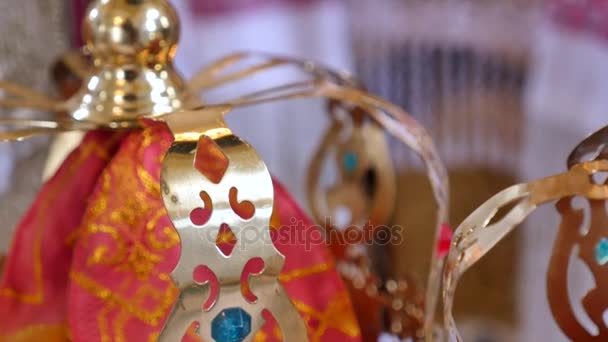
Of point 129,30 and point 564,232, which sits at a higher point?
point 129,30

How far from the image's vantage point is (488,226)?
0.34m

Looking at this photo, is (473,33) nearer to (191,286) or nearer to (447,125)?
(447,125)

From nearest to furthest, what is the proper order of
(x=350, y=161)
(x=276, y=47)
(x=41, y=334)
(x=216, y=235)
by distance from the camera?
1. (x=216, y=235)
2. (x=41, y=334)
3. (x=350, y=161)
4. (x=276, y=47)

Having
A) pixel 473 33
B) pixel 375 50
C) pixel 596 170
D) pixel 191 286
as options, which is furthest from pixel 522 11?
pixel 191 286

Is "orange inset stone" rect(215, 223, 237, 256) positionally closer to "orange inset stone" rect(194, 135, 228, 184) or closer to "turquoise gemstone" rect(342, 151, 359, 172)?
"orange inset stone" rect(194, 135, 228, 184)

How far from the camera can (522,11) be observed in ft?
2.63

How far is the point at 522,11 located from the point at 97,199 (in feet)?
1.85

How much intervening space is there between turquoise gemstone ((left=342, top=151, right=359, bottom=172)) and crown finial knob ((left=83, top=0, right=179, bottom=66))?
216mm

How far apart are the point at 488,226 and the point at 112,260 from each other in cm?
21

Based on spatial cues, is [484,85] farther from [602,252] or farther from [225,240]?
[225,240]

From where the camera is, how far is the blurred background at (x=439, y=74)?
0.71 m

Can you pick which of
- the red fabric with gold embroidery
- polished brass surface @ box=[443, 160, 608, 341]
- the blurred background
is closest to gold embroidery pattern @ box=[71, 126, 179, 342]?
the red fabric with gold embroidery

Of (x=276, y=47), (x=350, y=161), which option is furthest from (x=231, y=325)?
(x=276, y=47)

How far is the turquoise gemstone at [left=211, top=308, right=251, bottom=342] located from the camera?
0.33m
